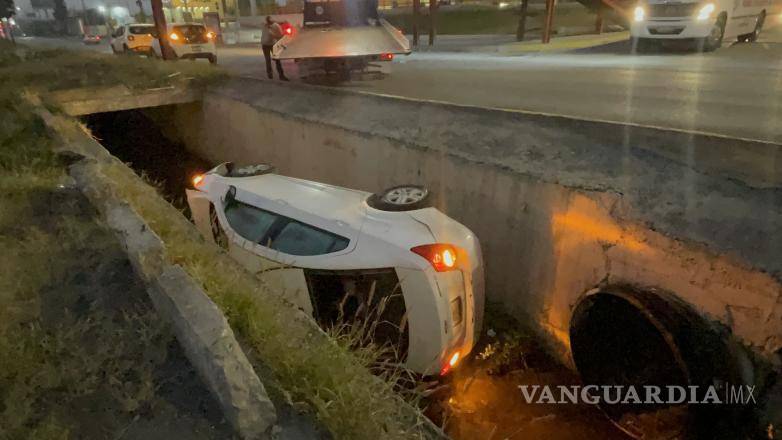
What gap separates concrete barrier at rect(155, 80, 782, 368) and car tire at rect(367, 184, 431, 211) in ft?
3.60

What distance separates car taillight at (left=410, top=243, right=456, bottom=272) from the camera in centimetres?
424

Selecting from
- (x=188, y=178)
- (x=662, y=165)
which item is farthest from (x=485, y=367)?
(x=188, y=178)

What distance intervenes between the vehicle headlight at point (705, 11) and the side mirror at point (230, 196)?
12926mm

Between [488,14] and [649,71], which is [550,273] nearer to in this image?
[649,71]

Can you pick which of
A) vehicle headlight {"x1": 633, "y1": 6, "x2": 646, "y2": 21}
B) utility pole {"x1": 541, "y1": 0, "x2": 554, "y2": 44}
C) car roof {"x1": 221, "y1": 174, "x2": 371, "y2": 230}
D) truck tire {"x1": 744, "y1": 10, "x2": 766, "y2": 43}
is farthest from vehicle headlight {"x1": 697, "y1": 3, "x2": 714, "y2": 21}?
car roof {"x1": 221, "y1": 174, "x2": 371, "y2": 230}

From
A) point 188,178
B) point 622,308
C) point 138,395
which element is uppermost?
point 138,395

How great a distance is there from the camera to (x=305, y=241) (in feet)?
16.3

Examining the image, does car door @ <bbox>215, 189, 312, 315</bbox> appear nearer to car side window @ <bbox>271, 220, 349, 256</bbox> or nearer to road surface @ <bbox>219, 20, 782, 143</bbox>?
car side window @ <bbox>271, 220, 349, 256</bbox>

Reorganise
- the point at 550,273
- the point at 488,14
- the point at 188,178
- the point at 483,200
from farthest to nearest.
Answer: the point at 488,14
the point at 188,178
the point at 483,200
the point at 550,273

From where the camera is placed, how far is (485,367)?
5594 mm

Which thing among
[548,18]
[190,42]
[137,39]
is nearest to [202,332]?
[548,18]

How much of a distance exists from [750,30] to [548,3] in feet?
20.5

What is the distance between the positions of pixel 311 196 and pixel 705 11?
12554mm

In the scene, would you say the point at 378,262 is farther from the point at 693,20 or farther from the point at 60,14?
the point at 60,14
